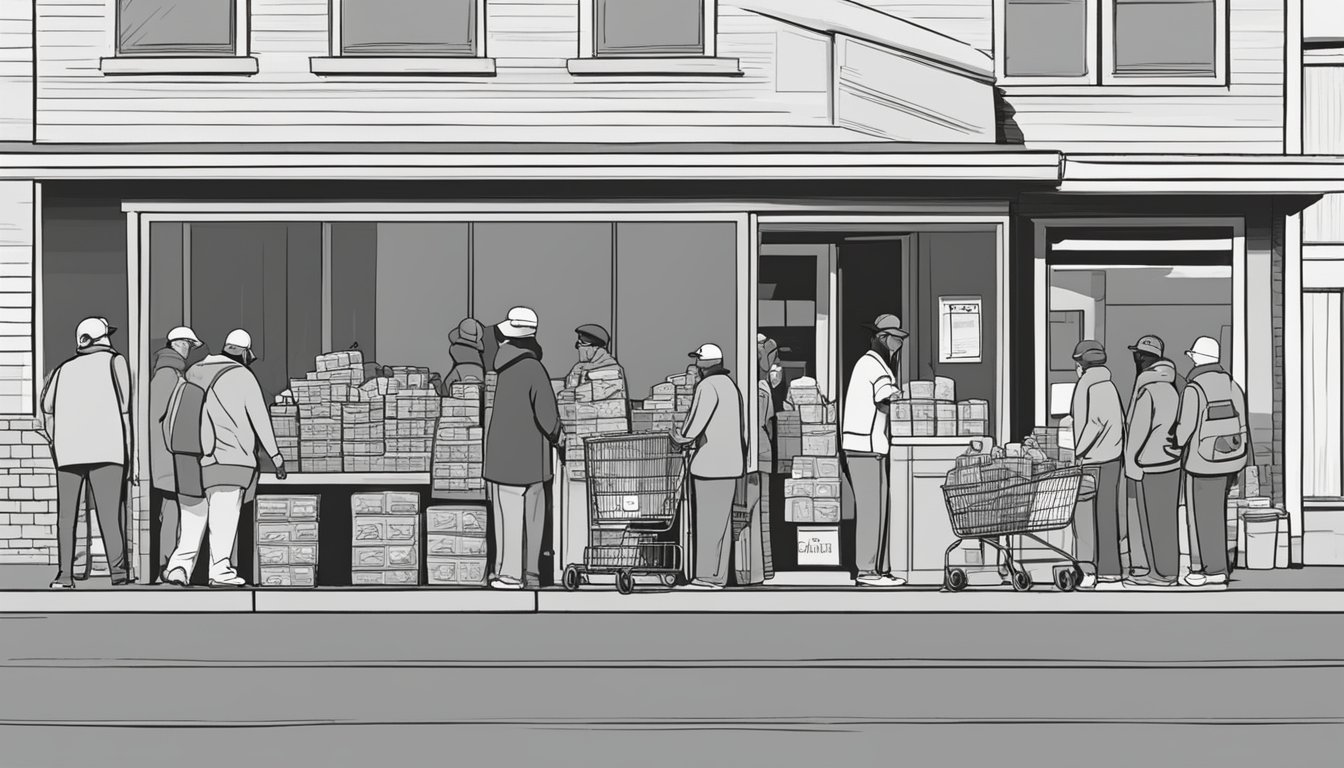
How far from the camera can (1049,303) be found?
17.1m

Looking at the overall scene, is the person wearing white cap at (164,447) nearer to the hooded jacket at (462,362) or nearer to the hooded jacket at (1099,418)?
the hooded jacket at (462,362)

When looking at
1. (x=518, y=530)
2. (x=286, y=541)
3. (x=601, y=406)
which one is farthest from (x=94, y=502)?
(x=601, y=406)

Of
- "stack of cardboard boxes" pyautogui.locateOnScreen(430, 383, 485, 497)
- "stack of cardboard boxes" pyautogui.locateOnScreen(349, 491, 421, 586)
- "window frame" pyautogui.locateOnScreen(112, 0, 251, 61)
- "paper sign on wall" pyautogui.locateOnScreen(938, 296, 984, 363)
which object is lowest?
"stack of cardboard boxes" pyautogui.locateOnScreen(349, 491, 421, 586)

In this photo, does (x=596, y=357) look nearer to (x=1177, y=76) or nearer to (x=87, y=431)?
(x=87, y=431)

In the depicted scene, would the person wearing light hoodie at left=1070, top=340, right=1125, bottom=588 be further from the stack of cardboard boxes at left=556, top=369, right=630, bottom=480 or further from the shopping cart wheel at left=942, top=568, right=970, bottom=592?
the stack of cardboard boxes at left=556, top=369, right=630, bottom=480

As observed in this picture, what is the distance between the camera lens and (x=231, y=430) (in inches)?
551

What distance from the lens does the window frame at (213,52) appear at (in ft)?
52.7

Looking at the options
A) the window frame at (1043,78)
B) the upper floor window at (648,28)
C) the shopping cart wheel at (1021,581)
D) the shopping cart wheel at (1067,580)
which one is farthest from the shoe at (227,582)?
the window frame at (1043,78)

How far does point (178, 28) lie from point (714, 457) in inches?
275

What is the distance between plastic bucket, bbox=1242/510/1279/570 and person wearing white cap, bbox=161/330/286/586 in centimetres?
954

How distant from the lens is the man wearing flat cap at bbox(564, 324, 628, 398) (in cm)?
1434

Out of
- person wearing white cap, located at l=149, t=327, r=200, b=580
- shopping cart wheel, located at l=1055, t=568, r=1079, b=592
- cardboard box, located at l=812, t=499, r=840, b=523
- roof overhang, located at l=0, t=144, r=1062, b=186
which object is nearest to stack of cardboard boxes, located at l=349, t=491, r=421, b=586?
person wearing white cap, located at l=149, t=327, r=200, b=580

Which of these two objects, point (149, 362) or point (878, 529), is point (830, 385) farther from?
point (149, 362)
